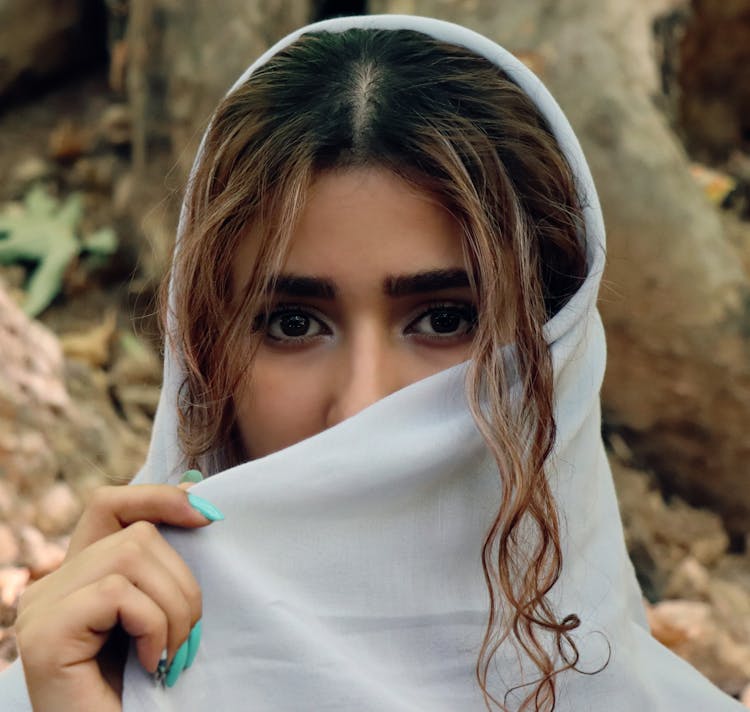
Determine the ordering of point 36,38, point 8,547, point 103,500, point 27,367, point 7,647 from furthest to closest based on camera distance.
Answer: point 36,38
point 27,367
point 8,547
point 7,647
point 103,500

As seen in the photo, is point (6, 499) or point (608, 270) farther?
point (608, 270)

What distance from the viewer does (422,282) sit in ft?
4.78

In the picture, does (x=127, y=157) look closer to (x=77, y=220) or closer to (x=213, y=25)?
(x=77, y=220)

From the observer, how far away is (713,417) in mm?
3090

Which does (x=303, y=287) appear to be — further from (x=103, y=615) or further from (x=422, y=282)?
(x=103, y=615)

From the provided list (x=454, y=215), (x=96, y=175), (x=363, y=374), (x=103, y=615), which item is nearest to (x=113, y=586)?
(x=103, y=615)

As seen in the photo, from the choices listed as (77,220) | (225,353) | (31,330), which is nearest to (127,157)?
(77,220)

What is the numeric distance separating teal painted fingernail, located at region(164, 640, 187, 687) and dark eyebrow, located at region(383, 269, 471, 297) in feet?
1.78

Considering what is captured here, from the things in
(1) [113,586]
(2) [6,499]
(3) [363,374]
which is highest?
(3) [363,374]

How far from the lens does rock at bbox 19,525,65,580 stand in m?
2.35

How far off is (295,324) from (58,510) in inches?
50.1

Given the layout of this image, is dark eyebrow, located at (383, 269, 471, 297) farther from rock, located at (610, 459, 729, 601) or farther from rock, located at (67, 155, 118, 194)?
rock, located at (67, 155, 118, 194)

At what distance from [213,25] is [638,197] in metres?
1.47

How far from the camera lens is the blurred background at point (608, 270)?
2736 mm
